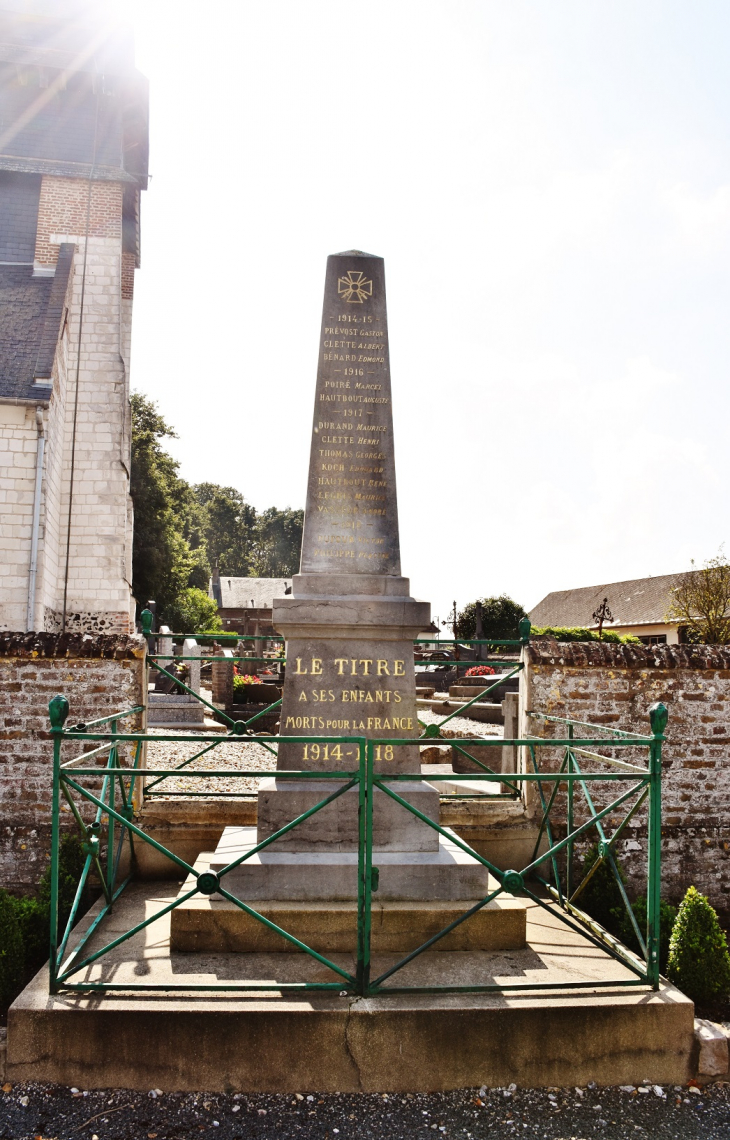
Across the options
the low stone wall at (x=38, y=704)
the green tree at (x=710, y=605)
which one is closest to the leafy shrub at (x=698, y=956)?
the low stone wall at (x=38, y=704)

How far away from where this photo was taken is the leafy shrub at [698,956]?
4.37 meters

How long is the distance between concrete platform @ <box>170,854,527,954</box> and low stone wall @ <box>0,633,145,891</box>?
6.71 ft

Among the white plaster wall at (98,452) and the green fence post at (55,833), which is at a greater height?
the white plaster wall at (98,452)

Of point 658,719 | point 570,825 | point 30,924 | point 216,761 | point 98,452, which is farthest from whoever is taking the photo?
point 98,452

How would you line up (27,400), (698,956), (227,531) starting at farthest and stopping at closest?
(227,531), (27,400), (698,956)

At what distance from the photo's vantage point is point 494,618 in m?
37.9

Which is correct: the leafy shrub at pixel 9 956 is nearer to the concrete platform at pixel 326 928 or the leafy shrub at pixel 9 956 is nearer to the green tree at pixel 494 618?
the concrete platform at pixel 326 928

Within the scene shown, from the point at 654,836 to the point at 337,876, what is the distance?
189 centimetres

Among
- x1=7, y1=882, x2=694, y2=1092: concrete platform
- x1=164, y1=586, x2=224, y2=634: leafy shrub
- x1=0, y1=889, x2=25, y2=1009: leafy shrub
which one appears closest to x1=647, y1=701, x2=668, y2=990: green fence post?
x1=7, y1=882, x2=694, y2=1092: concrete platform

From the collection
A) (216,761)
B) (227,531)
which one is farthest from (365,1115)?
(227,531)

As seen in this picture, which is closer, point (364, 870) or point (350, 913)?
point (364, 870)

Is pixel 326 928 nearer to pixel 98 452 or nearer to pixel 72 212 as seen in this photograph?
pixel 98 452

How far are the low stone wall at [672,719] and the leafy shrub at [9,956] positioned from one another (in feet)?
13.1

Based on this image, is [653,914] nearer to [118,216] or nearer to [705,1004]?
[705,1004]
